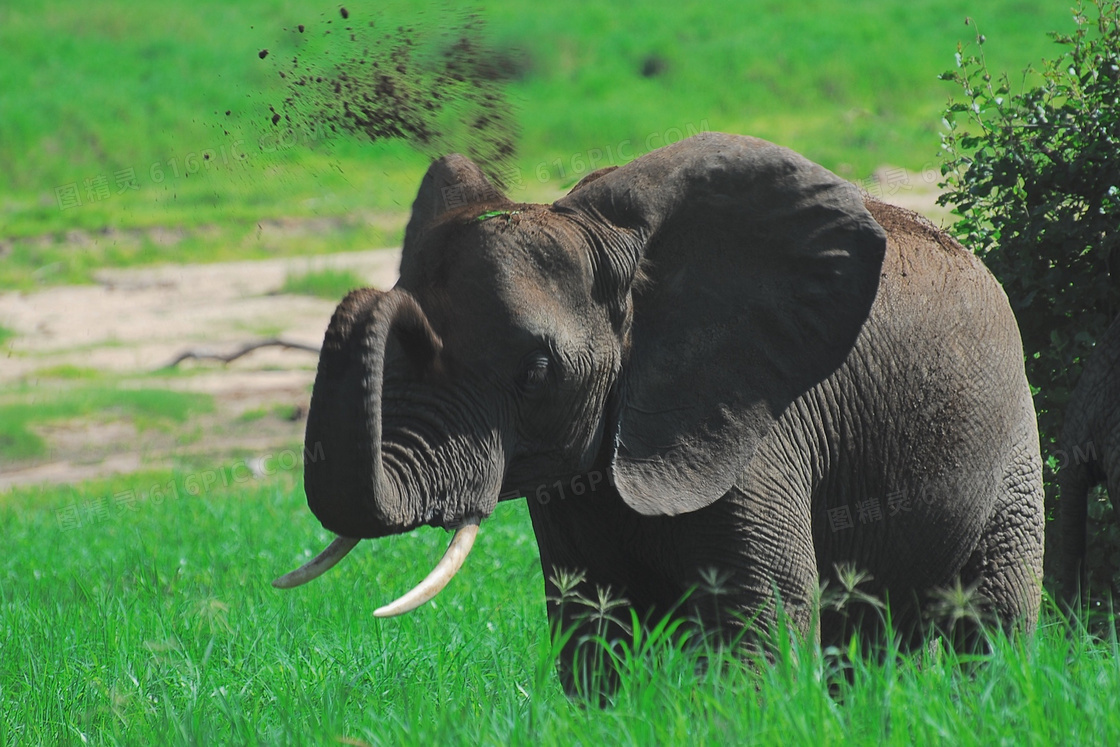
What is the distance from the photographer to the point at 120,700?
3504 millimetres

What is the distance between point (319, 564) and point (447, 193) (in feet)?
3.29

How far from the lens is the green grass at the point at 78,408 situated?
11.1 metres

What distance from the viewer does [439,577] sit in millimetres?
2885

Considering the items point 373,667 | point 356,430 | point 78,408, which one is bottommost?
point 78,408

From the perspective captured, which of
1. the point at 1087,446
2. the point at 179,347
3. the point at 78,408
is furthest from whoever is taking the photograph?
the point at 179,347

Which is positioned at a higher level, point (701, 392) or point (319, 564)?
point (701, 392)

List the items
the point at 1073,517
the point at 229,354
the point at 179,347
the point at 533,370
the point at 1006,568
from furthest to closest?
the point at 179,347, the point at 229,354, the point at 1073,517, the point at 1006,568, the point at 533,370

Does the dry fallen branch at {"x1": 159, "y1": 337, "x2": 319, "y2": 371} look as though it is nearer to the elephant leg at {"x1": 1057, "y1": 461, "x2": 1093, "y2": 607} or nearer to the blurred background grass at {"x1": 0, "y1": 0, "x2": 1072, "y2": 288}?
the blurred background grass at {"x1": 0, "y1": 0, "x2": 1072, "y2": 288}

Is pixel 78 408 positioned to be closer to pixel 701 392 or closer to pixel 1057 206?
pixel 1057 206

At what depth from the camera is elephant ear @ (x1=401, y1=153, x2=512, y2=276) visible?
3436 millimetres

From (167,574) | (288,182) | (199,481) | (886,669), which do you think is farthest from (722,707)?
(288,182)

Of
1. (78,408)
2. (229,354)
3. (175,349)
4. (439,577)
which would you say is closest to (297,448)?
(78,408)

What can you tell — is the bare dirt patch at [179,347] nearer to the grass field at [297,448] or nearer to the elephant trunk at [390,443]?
the grass field at [297,448]

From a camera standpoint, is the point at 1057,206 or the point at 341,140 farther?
the point at 341,140
